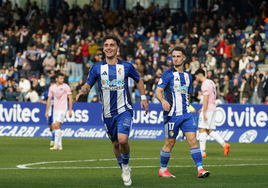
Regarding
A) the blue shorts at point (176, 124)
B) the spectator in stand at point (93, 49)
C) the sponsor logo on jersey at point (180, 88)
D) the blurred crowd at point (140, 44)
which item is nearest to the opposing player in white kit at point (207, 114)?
the sponsor logo on jersey at point (180, 88)

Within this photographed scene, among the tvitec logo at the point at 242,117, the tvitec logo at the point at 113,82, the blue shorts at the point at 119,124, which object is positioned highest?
the tvitec logo at the point at 113,82

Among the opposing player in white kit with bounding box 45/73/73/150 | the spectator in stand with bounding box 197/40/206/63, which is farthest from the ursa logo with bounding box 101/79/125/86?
the spectator in stand with bounding box 197/40/206/63

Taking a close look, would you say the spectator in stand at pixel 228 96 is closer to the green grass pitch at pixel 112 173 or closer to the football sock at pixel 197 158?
the green grass pitch at pixel 112 173

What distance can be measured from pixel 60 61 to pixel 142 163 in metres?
19.1

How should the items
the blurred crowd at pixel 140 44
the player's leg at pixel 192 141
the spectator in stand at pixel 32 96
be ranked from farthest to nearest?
the spectator in stand at pixel 32 96, the blurred crowd at pixel 140 44, the player's leg at pixel 192 141

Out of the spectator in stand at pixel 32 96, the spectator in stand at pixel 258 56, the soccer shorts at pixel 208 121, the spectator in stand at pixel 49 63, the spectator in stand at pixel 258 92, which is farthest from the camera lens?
the spectator in stand at pixel 49 63

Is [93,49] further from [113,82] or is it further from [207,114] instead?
[113,82]

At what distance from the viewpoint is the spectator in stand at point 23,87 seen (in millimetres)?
26895

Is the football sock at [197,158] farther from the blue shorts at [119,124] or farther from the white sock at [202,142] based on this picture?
the white sock at [202,142]

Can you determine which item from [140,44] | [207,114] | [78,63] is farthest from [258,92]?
[78,63]

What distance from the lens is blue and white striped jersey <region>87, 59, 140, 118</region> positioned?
26.4 feet

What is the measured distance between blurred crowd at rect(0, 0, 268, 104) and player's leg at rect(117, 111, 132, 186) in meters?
15.3

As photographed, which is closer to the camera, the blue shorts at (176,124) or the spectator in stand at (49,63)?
the blue shorts at (176,124)

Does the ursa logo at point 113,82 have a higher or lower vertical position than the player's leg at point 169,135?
higher
